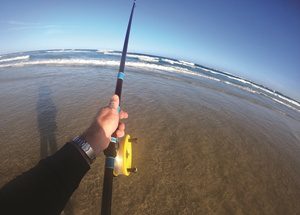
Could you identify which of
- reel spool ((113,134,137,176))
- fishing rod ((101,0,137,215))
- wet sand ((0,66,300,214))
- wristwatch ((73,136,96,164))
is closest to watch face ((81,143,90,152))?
wristwatch ((73,136,96,164))

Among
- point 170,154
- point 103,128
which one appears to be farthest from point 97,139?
point 170,154

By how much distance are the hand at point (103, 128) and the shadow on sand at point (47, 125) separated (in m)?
1.67

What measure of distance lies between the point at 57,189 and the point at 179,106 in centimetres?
697

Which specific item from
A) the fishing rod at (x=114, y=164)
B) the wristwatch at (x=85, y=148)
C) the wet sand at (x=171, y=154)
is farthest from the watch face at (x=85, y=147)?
the wet sand at (x=171, y=154)

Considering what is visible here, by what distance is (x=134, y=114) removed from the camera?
6.36 m

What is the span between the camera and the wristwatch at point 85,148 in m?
1.42

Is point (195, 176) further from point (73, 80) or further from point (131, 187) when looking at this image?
point (73, 80)

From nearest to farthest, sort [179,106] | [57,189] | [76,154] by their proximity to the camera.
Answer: [57,189], [76,154], [179,106]

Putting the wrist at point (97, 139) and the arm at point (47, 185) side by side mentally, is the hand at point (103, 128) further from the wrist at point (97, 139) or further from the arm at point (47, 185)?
the arm at point (47, 185)

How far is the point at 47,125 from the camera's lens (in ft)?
16.4

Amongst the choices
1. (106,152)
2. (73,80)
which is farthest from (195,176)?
(73,80)

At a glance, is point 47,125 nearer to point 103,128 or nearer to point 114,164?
point 114,164

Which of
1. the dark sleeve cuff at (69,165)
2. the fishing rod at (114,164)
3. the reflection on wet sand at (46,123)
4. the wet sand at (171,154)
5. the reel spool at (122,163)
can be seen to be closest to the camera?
the dark sleeve cuff at (69,165)

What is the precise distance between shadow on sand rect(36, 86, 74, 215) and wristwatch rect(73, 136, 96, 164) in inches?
68.4
